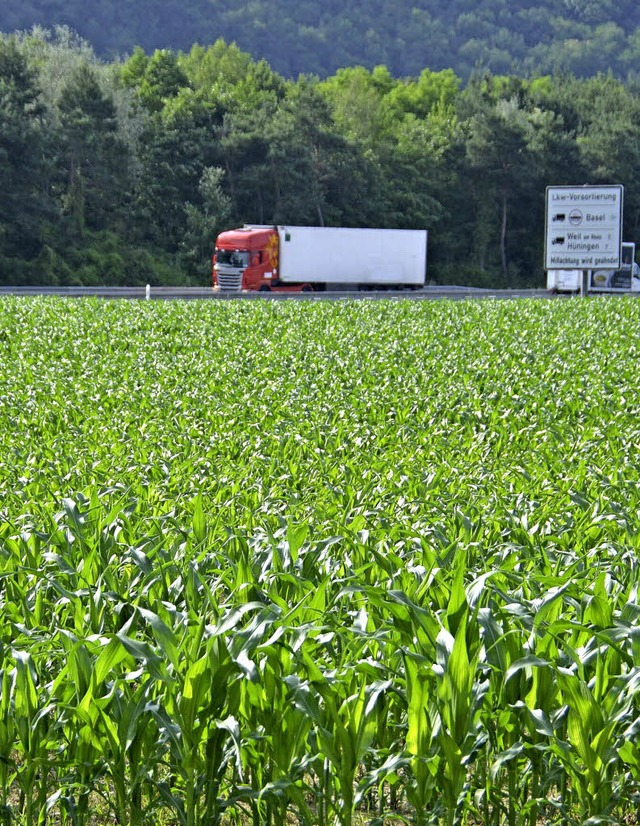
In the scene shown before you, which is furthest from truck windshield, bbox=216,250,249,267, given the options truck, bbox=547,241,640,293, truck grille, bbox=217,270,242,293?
truck, bbox=547,241,640,293

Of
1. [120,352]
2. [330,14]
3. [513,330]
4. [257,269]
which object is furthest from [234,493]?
[330,14]

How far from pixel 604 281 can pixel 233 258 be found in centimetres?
1759

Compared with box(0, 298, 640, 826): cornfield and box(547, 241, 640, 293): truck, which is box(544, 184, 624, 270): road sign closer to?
box(547, 241, 640, 293): truck

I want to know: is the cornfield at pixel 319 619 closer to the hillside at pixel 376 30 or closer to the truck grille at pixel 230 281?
the truck grille at pixel 230 281

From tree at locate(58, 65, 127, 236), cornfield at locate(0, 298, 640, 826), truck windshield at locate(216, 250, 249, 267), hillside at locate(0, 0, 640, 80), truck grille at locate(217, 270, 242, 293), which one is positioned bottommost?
cornfield at locate(0, 298, 640, 826)

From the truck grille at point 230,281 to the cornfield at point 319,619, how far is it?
38973mm

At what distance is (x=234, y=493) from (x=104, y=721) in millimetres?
4323

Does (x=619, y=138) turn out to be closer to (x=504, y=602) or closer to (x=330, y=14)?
(x=504, y=602)

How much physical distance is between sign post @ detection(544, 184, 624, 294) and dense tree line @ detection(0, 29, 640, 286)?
27.1 m

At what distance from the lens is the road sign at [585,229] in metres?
39.4

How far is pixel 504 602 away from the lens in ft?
16.1

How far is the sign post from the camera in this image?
3944cm

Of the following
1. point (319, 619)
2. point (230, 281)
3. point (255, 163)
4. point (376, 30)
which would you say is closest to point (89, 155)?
point (255, 163)

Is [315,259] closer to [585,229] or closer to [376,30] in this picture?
[585,229]
